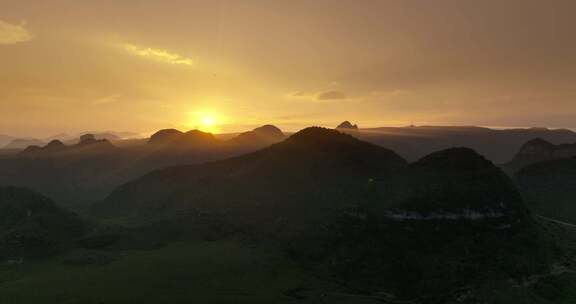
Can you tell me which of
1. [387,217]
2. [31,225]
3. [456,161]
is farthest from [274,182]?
[31,225]

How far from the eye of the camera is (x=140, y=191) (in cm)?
14688

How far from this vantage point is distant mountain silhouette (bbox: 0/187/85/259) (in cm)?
8042

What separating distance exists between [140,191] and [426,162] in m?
105

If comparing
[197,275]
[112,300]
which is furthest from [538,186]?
[112,300]

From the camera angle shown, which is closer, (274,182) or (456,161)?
(456,161)

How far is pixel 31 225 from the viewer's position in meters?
88.1

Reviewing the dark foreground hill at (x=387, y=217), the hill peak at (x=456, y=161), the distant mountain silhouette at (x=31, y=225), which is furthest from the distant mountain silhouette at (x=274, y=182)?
the distant mountain silhouette at (x=31, y=225)

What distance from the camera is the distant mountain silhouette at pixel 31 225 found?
3166 inches

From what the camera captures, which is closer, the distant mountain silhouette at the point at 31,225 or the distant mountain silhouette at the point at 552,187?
the distant mountain silhouette at the point at 31,225

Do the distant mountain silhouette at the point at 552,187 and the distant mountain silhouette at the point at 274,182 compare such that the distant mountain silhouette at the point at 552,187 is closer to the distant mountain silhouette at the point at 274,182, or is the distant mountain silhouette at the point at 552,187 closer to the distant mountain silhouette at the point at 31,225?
the distant mountain silhouette at the point at 274,182

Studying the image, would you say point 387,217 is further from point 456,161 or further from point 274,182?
point 274,182

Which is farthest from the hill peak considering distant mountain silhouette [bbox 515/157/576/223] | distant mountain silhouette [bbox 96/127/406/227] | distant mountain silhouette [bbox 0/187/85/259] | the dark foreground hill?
distant mountain silhouette [bbox 0/187/85/259]

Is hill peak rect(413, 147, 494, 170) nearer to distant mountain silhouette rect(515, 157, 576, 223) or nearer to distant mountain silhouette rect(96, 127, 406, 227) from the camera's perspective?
distant mountain silhouette rect(96, 127, 406, 227)

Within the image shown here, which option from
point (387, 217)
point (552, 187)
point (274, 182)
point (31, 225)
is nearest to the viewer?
point (387, 217)
